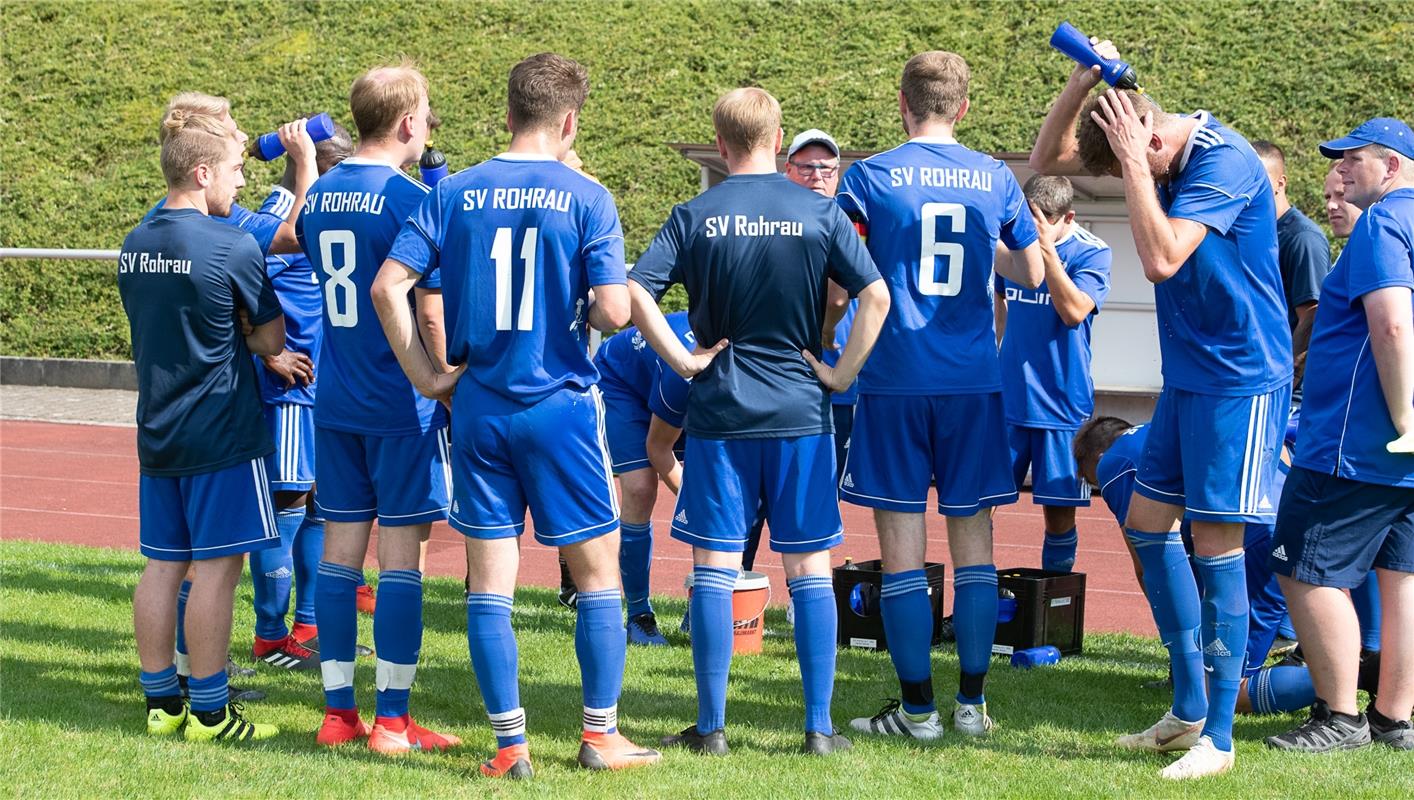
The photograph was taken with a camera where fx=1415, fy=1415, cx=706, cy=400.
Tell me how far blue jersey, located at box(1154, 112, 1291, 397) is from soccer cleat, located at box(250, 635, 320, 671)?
155 inches

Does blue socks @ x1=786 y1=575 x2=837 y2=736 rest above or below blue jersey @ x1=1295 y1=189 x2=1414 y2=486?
below

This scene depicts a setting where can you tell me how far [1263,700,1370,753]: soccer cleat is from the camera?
4.89 meters

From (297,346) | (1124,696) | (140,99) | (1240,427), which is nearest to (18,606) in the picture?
(297,346)

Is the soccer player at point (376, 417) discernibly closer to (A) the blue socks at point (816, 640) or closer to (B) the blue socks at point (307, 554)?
(A) the blue socks at point (816, 640)

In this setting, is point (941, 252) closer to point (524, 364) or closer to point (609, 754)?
→ point (524, 364)

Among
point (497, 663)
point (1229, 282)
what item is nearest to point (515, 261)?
point (497, 663)

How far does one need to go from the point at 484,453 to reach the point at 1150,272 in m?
2.18

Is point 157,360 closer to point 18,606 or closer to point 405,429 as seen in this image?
point 405,429

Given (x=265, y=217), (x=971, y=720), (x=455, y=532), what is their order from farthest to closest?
1. (x=455, y=532)
2. (x=265, y=217)
3. (x=971, y=720)

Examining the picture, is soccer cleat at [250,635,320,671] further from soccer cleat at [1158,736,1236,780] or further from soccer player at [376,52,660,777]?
soccer cleat at [1158,736,1236,780]

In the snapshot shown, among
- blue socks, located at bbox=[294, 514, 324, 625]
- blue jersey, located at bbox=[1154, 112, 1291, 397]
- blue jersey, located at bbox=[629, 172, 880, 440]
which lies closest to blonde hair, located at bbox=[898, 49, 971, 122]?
blue jersey, located at bbox=[629, 172, 880, 440]

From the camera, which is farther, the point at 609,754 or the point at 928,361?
the point at 928,361

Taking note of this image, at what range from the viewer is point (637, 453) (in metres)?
7.00

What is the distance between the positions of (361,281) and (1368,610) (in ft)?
13.8
